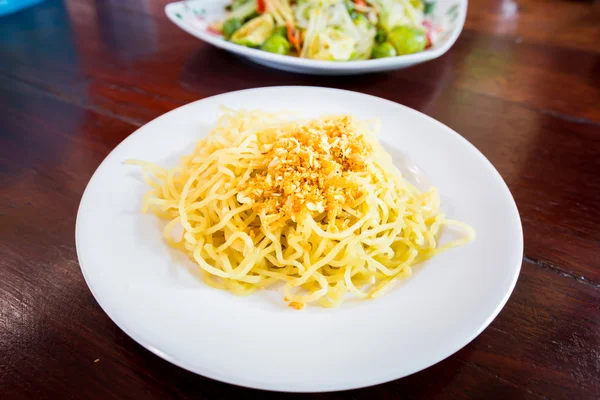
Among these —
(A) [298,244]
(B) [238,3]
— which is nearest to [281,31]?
(B) [238,3]

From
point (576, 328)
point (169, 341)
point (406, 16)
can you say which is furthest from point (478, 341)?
point (406, 16)

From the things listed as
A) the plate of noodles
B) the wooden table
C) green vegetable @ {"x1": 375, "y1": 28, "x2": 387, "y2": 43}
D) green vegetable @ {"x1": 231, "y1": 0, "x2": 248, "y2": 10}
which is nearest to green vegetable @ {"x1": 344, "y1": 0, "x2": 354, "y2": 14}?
green vegetable @ {"x1": 375, "y1": 28, "x2": 387, "y2": 43}

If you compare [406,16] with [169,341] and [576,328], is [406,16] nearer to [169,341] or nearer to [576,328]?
[576,328]

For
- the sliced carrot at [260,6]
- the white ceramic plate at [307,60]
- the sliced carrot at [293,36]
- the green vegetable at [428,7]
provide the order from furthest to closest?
the green vegetable at [428,7] → the sliced carrot at [260,6] → the sliced carrot at [293,36] → the white ceramic plate at [307,60]

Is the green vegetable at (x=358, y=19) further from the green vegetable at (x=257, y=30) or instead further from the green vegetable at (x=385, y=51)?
the green vegetable at (x=257, y=30)

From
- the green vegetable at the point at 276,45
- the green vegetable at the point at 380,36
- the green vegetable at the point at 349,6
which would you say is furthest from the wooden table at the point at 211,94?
the green vegetable at the point at 349,6

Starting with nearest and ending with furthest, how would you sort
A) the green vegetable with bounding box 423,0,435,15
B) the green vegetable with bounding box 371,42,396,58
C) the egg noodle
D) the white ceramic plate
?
the egg noodle < the white ceramic plate < the green vegetable with bounding box 371,42,396,58 < the green vegetable with bounding box 423,0,435,15

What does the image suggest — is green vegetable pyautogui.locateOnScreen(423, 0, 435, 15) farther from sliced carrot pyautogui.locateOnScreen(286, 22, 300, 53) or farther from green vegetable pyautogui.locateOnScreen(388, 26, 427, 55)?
sliced carrot pyautogui.locateOnScreen(286, 22, 300, 53)
